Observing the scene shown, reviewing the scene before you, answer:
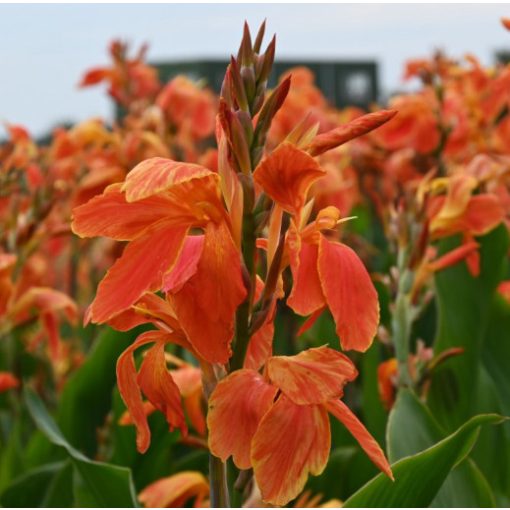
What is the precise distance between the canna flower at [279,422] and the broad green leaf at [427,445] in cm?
36

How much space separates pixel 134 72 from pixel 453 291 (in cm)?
128

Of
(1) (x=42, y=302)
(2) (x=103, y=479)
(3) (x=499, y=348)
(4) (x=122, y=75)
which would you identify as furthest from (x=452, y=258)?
(4) (x=122, y=75)

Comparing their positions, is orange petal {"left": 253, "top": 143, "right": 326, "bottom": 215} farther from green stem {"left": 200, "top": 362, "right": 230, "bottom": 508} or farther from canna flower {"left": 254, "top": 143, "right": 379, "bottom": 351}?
green stem {"left": 200, "top": 362, "right": 230, "bottom": 508}

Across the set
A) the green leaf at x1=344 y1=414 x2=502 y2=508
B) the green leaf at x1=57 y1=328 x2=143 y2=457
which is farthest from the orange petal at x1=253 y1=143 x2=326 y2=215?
the green leaf at x1=57 y1=328 x2=143 y2=457

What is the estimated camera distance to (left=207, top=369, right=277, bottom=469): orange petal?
60 cm

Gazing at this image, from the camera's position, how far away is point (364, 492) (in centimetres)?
76

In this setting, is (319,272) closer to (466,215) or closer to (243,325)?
(243,325)

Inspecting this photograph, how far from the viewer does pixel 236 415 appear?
598 millimetres

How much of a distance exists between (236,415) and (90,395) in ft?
3.01

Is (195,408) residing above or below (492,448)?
above

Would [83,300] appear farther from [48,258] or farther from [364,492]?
[364,492]

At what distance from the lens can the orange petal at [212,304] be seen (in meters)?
0.60

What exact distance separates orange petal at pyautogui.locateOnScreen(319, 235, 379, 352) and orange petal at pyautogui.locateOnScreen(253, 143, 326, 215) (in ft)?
0.14

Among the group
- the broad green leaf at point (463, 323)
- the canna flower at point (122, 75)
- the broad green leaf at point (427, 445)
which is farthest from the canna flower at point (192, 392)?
the canna flower at point (122, 75)
